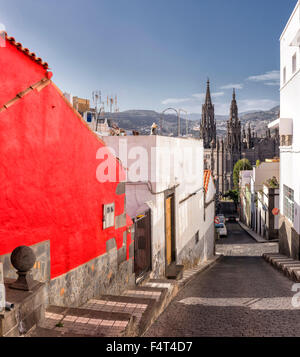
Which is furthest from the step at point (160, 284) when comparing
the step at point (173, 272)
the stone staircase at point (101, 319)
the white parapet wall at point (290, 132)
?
the white parapet wall at point (290, 132)

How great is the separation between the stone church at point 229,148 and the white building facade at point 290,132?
91.4m

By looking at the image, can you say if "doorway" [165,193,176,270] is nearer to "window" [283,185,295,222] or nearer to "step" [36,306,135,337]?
"window" [283,185,295,222]

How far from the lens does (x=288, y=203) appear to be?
16.7 metres

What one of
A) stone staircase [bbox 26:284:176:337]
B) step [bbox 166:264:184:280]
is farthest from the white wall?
stone staircase [bbox 26:284:176:337]

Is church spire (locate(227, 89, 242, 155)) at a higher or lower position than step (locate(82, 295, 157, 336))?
higher

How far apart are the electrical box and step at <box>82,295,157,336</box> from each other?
1.37m

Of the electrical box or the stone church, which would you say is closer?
the electrical box

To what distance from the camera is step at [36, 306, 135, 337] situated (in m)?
4.54

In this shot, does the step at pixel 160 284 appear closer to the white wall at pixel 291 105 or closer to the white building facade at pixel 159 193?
the white building facade at pixel 159 193

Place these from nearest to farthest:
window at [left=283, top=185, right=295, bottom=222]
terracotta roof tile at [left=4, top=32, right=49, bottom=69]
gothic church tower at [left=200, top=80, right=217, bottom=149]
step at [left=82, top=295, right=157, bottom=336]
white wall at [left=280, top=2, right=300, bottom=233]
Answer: terracotta roof tile at [left=4, top=32, right=49, bottom=69] → step at [left=82, top=295, right=157, bottom=336] → white wall at [left=280, top=2, right=300, bottom=233] → window at [left=283, top=185, right=295, bottom=222] → gothic church tower at [left=200, top=80, right=217, bottom=149]

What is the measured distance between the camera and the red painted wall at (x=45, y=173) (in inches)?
176

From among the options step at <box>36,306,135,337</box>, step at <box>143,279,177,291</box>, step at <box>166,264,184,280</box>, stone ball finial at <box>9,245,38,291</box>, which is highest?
stone ball finial at <box>9,245,38,291</box>

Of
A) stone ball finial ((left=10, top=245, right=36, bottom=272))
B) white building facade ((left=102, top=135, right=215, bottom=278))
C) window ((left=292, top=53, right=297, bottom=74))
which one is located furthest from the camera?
window ((left=292, top=53, right=297, bottom=74))
